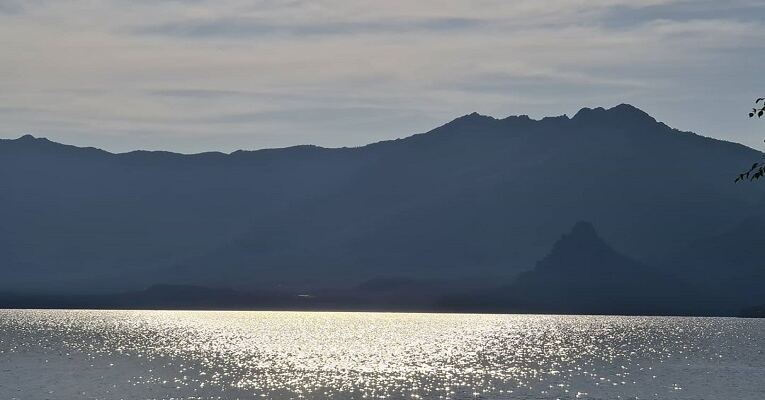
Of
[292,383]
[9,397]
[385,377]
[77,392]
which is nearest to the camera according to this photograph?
[9,397]

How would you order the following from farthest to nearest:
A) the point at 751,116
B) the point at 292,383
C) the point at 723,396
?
1. the point at 292,383
2. the point at 723,396
3. the point at 751,116

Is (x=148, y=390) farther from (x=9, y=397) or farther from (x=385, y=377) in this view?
(x=385, y=377)

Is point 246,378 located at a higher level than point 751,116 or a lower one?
lower

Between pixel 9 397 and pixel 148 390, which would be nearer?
pixel 9 397

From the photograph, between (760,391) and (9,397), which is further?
(760,391)

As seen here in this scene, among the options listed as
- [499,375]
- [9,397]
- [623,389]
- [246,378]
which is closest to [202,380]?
[246,378]

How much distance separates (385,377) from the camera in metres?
184

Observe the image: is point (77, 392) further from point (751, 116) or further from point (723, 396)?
point (751, 116)

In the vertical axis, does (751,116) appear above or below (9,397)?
above

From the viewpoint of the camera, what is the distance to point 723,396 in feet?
524

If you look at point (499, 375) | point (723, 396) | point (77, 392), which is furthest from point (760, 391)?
point (77, 392)

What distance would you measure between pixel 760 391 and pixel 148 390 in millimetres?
92839

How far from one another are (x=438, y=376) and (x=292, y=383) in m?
29.8

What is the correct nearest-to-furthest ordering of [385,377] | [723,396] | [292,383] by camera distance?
[723,396] → [292,383] → [385,377]
